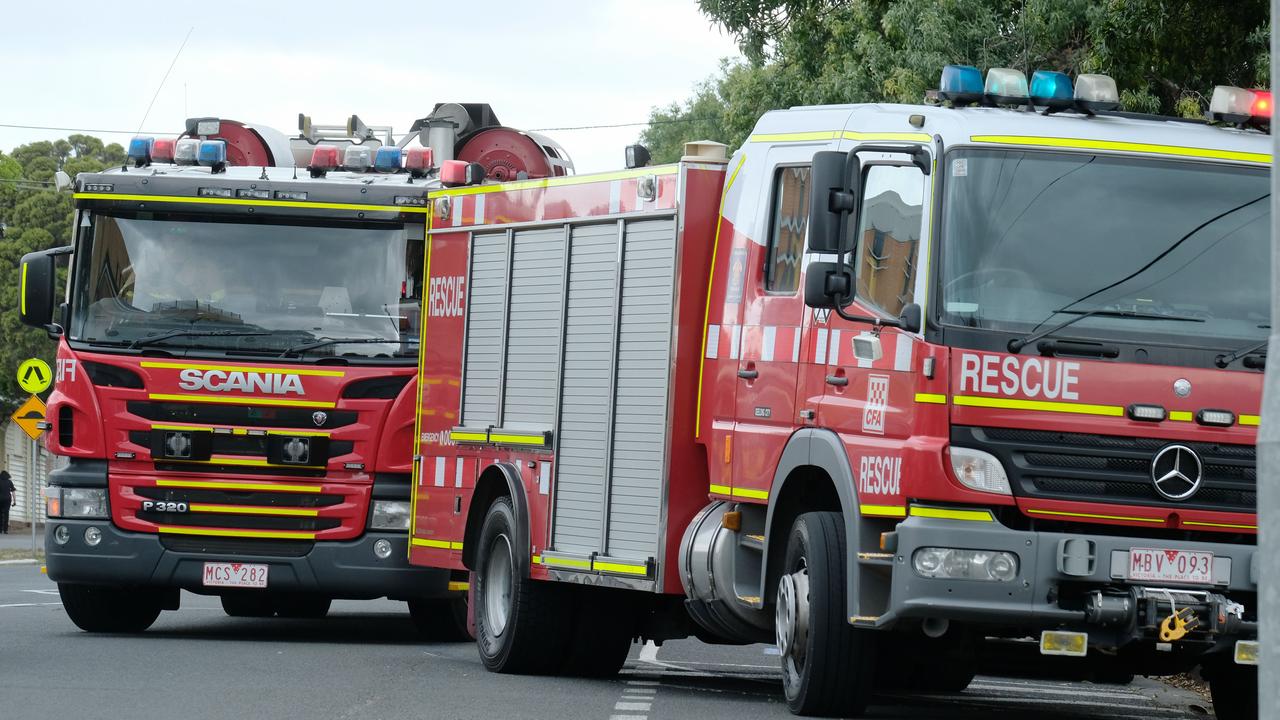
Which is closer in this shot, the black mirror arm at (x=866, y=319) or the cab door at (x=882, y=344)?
the cab door at (x=882, y=344)

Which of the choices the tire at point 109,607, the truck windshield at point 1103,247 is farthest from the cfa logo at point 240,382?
the truck windshield at point 1103,247

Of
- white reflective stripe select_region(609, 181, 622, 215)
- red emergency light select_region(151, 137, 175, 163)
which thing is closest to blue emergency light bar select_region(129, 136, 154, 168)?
red emergency light select_region(151, 137, 175, 163)

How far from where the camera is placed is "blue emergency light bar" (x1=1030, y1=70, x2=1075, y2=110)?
1007cm

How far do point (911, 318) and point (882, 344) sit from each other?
0.29m

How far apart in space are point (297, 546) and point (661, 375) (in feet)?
14.8

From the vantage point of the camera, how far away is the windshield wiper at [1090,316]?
9.22 meters

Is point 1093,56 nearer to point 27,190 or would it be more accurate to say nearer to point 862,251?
point 862,251

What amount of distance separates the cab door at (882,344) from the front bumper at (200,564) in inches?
232

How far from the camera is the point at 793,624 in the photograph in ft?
33.5

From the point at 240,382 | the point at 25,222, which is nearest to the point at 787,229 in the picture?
the point at 240,382

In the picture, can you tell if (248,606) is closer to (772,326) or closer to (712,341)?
(712,341)

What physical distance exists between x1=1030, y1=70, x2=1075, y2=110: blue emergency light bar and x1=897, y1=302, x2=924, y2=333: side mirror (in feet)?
4.39

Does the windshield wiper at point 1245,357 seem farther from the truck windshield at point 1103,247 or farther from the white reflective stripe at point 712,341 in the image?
the white reflective stripe at point 712,341

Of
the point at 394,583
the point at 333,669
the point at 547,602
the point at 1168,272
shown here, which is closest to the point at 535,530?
the point at 547,602
